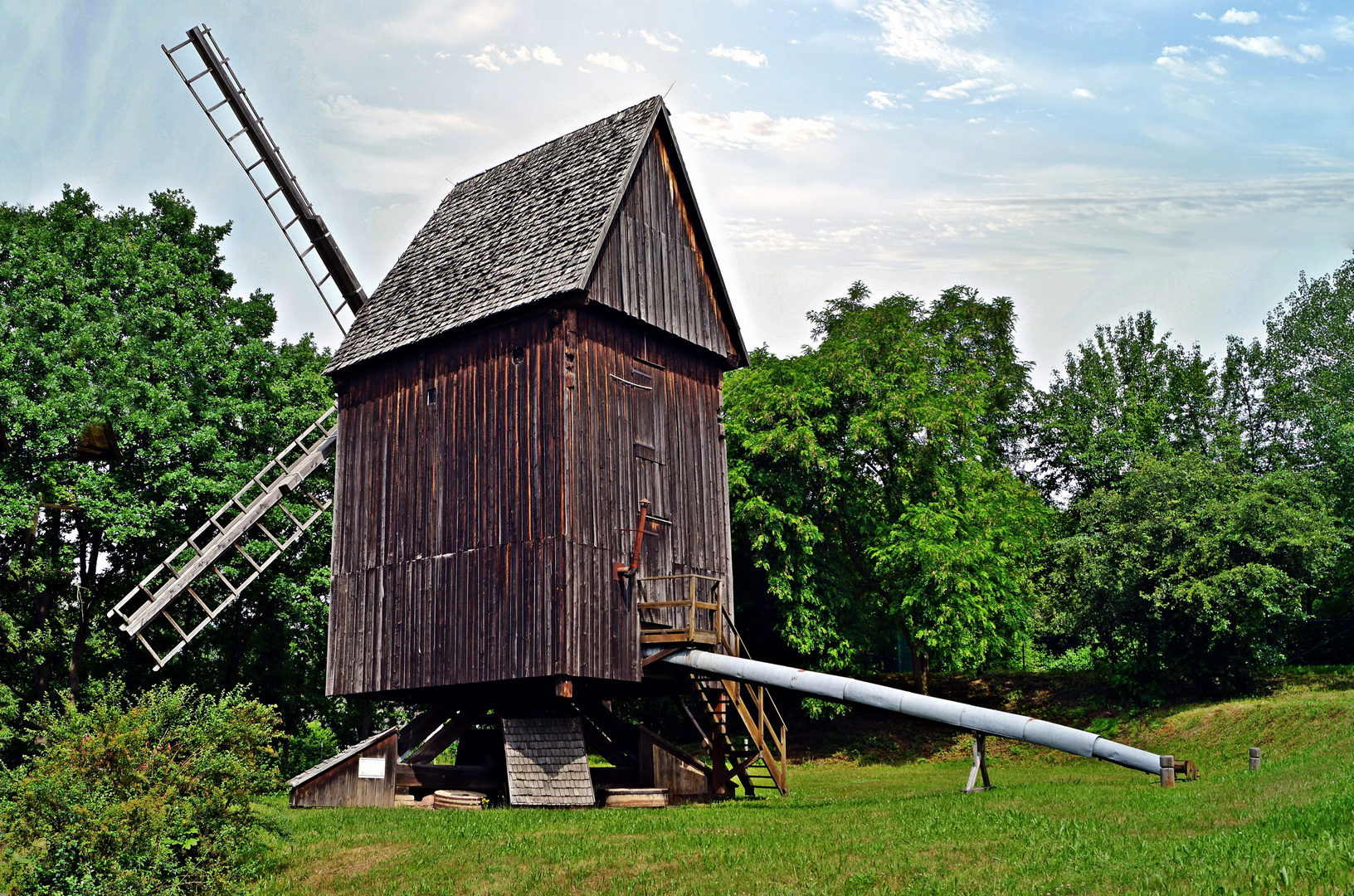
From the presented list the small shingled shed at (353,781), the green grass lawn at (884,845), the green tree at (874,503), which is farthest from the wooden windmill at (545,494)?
the green tree at (874,503)

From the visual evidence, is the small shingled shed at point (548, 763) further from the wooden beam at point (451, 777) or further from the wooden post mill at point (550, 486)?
the wooden beam at point (451, 777)

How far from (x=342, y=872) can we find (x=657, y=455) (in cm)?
1091

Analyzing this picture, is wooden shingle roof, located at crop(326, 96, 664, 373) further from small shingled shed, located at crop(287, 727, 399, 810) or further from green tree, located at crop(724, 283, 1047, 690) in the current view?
green tree, located at crop(724, 283, 1047, 690)

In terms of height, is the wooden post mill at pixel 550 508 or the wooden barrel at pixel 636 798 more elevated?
the wooden post mill at pixel 550 508

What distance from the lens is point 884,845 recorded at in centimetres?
1365

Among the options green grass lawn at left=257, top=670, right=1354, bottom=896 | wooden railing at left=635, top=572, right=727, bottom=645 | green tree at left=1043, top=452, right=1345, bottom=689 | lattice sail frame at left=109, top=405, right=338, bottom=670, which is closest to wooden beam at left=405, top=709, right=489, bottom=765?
green grass lawn at left=257, top=670, right=1354, bottom=896

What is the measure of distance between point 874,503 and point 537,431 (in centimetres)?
1860

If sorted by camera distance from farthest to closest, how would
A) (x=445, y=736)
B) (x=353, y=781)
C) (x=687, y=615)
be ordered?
1. (x=445, y=736)
2. (x=687, y=615)
3. (x=353, y=781)

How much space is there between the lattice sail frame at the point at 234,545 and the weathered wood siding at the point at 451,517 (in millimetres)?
3051

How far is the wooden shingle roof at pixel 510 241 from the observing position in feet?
74.4

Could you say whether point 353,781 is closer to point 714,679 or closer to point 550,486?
point 550,486

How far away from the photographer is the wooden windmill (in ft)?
70.1

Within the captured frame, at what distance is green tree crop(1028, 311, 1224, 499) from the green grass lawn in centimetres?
2680

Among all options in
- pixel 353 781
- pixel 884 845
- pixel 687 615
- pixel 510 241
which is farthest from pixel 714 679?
pixel 510 241
